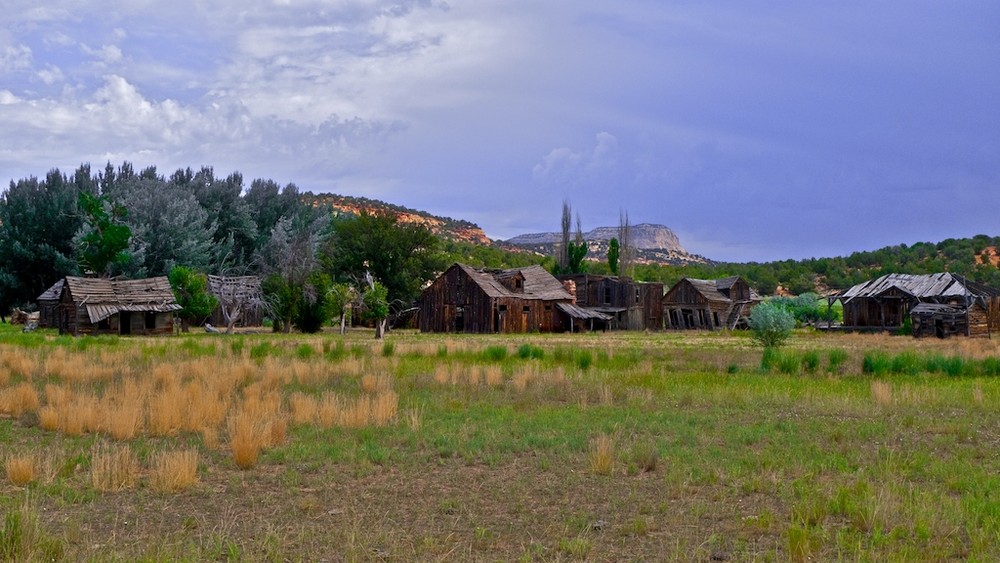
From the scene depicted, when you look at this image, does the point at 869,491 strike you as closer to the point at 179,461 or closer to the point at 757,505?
the point at 757,505

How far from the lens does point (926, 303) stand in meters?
50.2

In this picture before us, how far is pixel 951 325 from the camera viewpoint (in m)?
46.1

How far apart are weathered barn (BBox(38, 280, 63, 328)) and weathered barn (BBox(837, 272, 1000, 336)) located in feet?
167

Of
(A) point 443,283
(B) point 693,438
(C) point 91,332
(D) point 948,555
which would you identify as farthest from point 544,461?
(A) point 443,283

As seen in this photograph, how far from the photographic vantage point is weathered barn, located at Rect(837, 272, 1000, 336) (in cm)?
4647

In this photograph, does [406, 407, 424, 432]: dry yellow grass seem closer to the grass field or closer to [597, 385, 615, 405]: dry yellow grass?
the grass field

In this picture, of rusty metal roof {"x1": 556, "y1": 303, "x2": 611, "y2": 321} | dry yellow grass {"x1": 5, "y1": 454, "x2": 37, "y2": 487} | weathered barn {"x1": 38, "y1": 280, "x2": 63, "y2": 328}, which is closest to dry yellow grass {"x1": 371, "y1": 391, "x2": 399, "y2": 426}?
dry yellow grass {"x1": 5, "y1": 454, "x2": 37, "y2": 487}

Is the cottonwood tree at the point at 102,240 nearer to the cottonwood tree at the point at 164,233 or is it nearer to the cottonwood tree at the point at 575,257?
the cottonwood tree at the point at 164,233

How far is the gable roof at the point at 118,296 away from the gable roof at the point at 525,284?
773 inches

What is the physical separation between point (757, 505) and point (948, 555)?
1.86 metres

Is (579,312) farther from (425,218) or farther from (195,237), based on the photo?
(425,218)

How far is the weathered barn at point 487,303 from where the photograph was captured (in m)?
56.7

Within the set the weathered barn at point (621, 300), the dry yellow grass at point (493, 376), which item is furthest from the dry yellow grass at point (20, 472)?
the weathered barn at point (621, 300)

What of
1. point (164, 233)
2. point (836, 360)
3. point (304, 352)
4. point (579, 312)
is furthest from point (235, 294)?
point (836, 360)
